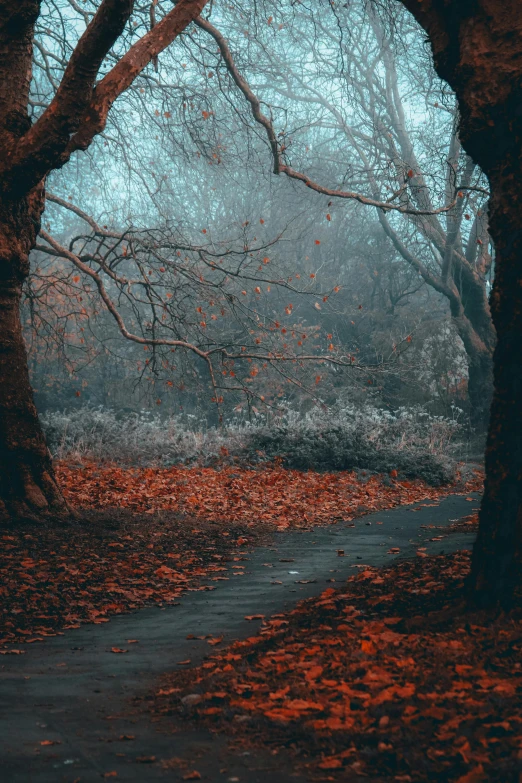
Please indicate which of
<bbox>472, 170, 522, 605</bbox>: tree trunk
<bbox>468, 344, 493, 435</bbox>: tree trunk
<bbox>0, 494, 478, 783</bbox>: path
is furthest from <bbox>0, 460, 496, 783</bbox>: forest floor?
<bbox>468, 344, 493, 435</bbox>: tree trunk

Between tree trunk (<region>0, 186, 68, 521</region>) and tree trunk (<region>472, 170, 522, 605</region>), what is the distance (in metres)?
4.93

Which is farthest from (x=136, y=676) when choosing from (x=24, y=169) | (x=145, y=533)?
(x=24, y=169)

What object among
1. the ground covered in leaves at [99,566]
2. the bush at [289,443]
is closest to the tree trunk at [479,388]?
the bush at [289,443]

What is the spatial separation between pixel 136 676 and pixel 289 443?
39.2 ft

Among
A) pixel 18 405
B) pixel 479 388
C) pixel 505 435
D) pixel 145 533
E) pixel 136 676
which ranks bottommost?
pixel 136 676

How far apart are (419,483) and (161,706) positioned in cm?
1154

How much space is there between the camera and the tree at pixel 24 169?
23.7 feet

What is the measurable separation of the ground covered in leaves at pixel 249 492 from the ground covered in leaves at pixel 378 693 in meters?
5.34

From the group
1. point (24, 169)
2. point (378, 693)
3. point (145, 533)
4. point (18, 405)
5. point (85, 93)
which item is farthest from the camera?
point (145, 533)

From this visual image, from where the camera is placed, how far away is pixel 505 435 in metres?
4.47

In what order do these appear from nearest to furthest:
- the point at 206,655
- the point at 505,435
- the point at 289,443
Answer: the point at 505,435, the point at 206,655, the point at 289,443

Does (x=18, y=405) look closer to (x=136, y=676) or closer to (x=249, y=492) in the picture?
(x=136, y=676)

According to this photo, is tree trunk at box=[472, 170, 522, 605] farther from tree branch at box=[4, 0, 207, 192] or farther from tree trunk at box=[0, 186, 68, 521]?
tree trunk at box=[0, 186, 68, 521]

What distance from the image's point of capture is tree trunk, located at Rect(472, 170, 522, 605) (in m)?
4.38
